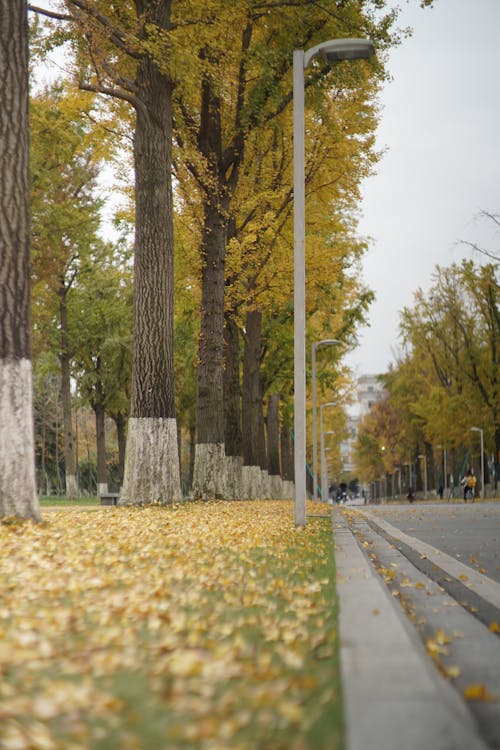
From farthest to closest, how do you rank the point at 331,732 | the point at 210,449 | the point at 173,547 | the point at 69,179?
the point at 69,179 → the point at 210,449 → the point at 173,547 → the point at 331,732

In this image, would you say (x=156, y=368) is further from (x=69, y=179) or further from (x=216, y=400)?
(x=69, y=179)

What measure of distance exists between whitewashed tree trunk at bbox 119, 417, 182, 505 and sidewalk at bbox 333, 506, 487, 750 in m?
10.9

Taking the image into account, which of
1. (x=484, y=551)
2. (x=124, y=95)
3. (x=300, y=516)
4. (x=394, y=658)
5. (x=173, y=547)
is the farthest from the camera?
(x=124, y=95)

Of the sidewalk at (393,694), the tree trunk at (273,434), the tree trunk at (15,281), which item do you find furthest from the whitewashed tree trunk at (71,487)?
the sidewalk at (393,694)

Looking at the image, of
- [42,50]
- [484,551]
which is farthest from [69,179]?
[484,551]

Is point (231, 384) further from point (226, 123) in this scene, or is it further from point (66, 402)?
point (66, 402)

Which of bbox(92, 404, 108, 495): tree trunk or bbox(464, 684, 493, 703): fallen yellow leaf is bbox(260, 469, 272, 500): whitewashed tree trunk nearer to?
bbox(92, 404, 108, 495): tree trunk

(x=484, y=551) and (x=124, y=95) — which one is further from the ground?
(x=124, y=95)

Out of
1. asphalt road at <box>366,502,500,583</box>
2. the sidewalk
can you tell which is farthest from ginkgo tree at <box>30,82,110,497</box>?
the sidewalk

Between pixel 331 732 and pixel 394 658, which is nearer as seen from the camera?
pixel 331 732

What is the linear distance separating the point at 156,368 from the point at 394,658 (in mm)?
12800

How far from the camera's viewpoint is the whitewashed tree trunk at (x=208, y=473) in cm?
2002

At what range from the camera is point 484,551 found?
11.5 metres

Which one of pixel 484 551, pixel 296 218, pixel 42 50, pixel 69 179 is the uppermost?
pixel 69 179
